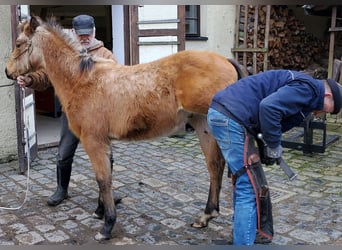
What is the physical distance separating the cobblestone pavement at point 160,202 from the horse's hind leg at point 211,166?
12 cm

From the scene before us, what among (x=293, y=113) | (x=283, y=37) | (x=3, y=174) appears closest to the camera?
(x=293, y=113)

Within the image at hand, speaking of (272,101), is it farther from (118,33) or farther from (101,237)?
(118,33)

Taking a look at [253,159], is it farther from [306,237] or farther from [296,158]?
[296,158]

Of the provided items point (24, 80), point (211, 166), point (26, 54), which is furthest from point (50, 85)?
point (211, 166)

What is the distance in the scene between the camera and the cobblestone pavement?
11.7 feet

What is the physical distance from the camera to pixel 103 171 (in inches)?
139

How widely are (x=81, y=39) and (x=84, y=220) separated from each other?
176cm

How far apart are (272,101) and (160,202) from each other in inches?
83.1

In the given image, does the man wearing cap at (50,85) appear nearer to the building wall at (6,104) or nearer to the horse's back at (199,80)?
the horse's back at (199,80)

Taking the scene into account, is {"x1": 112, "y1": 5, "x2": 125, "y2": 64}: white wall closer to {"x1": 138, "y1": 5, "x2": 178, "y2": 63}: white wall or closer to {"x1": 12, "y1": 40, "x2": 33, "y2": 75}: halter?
{"x1": 138, "y1": 5, "x2": 178, "y2": 63}: white wall

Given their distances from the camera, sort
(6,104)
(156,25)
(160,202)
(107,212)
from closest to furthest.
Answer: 1. (107,212)
2. (160,202)
3. (6,104)
4. (156,25)

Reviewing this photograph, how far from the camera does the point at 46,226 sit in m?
3.76

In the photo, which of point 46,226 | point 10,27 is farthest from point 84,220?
point 10,27

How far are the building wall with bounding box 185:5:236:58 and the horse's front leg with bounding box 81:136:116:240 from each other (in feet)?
17.4
